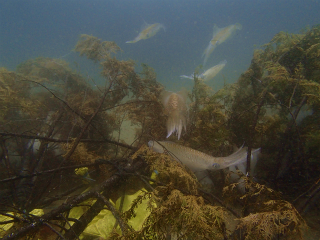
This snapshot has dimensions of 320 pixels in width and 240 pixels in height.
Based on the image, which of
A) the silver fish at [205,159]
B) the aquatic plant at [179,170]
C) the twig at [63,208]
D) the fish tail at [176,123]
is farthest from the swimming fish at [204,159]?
the twig at [63,208]

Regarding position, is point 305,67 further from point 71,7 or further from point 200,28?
point 71,7

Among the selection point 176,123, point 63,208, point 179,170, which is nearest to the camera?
point 63,208

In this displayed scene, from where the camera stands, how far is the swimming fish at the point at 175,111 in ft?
10.4

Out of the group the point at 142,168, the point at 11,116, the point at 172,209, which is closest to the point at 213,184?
the point at 142,168

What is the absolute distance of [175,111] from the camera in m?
3.32

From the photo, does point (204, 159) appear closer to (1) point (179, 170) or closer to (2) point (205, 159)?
(2) point (205, 159)

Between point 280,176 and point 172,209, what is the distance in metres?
2.50

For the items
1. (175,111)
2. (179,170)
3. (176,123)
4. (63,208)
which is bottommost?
(179,170)

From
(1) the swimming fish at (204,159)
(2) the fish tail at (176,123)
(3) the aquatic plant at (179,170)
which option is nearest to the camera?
(3) the aquatic plant at (179,170)

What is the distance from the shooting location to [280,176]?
103 inches

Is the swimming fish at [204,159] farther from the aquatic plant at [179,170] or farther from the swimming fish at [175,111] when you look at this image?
the swimming fish at [175,111]

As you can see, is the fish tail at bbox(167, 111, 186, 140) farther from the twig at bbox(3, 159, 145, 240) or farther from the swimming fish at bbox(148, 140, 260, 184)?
the twig at bbox(3, 159, 145, 240)

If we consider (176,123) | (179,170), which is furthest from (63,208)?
(176,123)

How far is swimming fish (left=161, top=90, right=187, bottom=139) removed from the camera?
3172 mm
